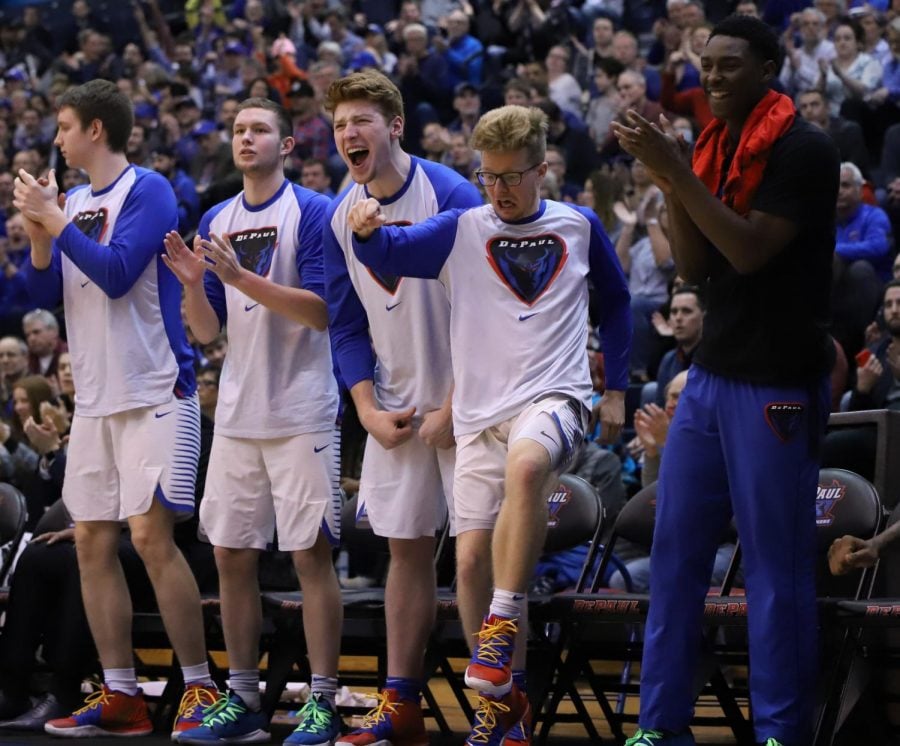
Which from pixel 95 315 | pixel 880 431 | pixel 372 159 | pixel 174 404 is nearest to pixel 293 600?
pixel 174 404

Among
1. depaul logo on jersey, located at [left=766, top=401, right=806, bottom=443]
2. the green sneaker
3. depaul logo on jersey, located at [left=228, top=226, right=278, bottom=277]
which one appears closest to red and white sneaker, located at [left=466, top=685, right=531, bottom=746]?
the green sneaker

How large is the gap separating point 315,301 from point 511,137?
102cm

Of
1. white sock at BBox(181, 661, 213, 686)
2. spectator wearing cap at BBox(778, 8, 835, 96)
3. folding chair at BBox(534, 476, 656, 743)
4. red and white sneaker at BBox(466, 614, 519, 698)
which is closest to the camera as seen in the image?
red and white sneaker at BBox(466, 614, 519, 698)

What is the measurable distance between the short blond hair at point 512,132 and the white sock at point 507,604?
1366mm

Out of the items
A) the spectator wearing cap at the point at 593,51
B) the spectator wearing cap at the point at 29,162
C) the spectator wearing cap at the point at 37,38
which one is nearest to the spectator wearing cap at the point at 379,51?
the spectator wearing cap at the point at 593,51

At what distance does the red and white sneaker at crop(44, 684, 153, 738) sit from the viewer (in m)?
5.52

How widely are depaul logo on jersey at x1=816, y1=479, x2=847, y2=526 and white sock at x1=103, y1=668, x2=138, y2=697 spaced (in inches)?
100

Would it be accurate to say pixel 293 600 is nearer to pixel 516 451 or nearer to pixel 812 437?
pixel 516 451

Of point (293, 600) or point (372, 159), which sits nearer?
point (372, 159)

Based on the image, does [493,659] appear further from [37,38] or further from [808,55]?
[37,38]

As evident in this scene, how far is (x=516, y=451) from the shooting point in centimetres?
442

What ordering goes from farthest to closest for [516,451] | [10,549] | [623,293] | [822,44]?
[822,44] → [10,549] → [623,293] → [516,451]

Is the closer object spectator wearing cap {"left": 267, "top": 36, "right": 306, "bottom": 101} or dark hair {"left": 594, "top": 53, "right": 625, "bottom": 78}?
dark hair {"left": 594, "top": 53, "right": 625, "bottom": 78}

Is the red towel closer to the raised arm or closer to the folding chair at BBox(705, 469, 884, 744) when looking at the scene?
the raised arm
